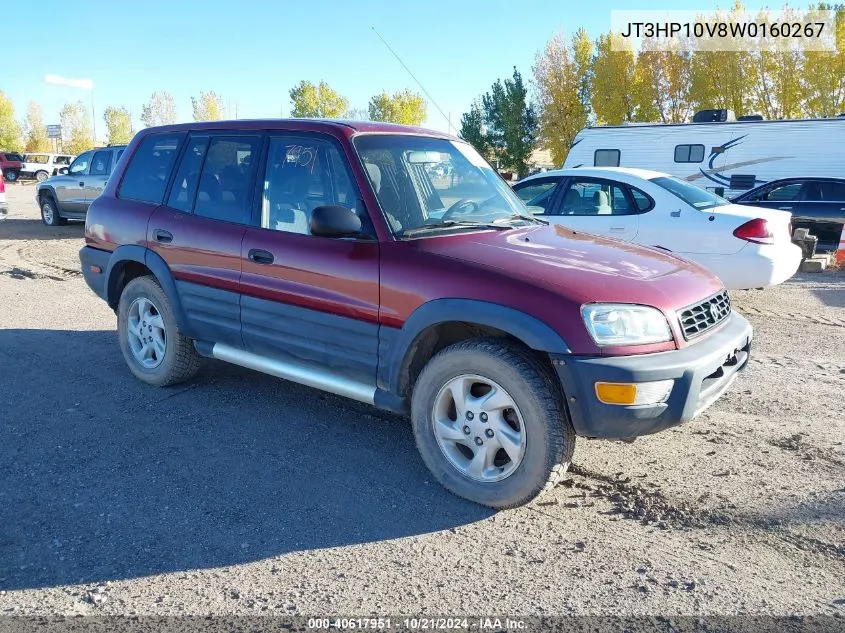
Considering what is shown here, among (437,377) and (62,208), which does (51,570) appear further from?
(62,208)

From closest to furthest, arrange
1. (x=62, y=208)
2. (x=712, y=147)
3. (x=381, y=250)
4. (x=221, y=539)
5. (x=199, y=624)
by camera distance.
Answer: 1. (x=199, y=624)
2. (x=221, y=539)
3. (x=381, y=250)
4. (x=712, y=147)
5. (x=62, y=208)

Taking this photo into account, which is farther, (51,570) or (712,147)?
(712,147)

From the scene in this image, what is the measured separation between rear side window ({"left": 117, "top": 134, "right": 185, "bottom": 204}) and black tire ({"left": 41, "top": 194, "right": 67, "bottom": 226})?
1212 centimetres

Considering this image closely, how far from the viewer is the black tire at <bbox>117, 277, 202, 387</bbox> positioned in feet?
15.7

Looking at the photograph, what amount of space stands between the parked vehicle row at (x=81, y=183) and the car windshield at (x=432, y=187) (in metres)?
12.5

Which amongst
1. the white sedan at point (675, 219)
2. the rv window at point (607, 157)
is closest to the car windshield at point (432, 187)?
the white sedan at point (675, 219)

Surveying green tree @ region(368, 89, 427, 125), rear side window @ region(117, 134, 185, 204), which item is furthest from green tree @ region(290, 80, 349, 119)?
rear side window @ region(117, 134, 185, 204)

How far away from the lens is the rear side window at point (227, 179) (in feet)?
14.1

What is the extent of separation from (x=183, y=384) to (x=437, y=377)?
2.50m

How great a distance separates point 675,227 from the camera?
7.52 meters

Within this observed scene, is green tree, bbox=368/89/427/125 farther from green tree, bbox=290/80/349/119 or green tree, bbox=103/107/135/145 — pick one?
green tree, bbox=103/107/135/145

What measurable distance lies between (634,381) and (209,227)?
9.37 ft

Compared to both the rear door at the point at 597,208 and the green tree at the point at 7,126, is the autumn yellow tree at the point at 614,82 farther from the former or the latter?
the green tree at the point at 7,126

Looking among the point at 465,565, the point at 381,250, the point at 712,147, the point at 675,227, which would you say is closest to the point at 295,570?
the point at 465,565
